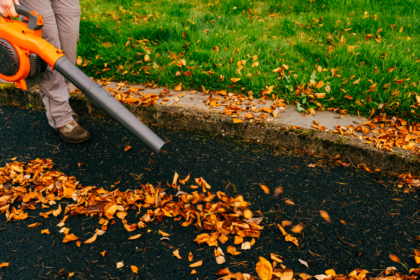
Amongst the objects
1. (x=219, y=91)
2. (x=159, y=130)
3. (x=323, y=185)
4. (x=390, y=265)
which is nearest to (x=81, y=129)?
(x=159, y=130)

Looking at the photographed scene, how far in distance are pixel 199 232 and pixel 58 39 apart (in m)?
1.89

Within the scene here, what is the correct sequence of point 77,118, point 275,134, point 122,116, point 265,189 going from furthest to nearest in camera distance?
point 77,118
point 275,134
point 265,189
point 122,116

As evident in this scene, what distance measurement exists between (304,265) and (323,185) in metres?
0.71

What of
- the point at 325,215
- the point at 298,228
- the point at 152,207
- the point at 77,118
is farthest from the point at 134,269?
the point at 77,118

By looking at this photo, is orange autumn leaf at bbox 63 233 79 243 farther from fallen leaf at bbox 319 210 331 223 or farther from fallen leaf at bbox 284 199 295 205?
fallen leaf at bbox 319 210 331 223

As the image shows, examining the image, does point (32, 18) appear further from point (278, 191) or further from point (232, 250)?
point (278, 191)

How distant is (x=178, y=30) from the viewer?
3959mm

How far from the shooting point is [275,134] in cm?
254

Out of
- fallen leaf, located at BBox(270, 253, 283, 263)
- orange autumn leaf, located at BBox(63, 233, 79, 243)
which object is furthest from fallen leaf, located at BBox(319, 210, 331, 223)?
orange autumn leaf, located at BBox(63, 233, 79, 243)

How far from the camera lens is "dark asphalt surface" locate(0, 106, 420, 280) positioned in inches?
65.3

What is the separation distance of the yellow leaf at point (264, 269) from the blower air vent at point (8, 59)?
2015mm

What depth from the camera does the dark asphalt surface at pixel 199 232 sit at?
1.66 meters

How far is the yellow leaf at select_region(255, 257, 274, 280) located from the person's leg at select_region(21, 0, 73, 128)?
2.08 m

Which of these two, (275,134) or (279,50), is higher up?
(279,50)
